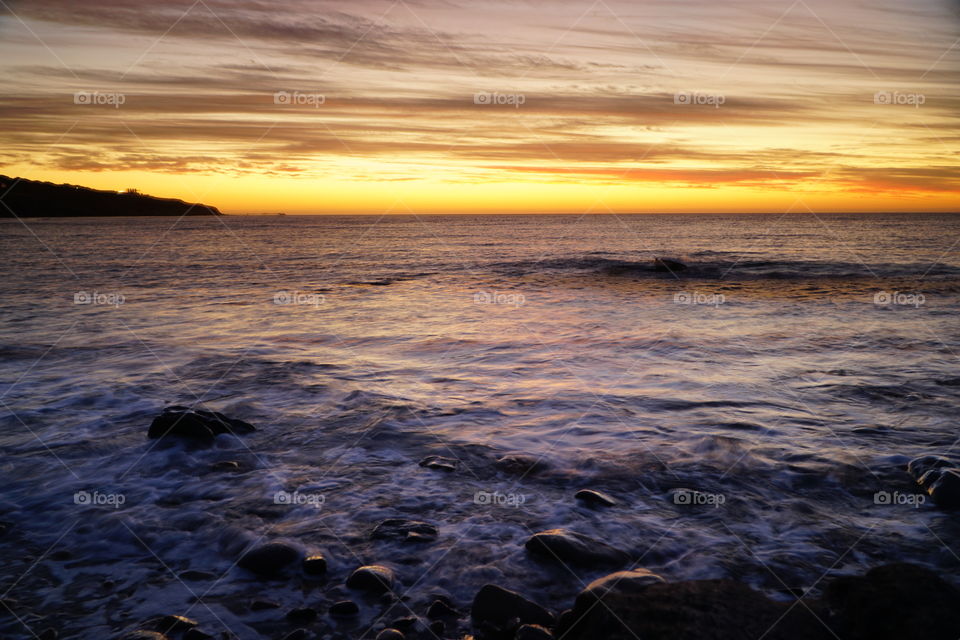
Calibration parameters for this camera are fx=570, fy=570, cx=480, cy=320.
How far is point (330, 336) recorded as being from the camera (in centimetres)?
1474

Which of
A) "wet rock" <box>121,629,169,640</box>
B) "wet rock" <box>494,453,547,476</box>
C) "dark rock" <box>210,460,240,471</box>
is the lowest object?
"wet rock" <box>121,629,169,640</box>

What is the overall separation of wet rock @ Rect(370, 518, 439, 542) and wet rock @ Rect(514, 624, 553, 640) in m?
1.54

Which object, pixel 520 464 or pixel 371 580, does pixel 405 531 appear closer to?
pixel 371 580

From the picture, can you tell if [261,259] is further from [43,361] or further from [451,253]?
[43,361]

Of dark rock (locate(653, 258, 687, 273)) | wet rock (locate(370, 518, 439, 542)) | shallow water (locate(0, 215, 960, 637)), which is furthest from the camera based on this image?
dark rock (locate(653, 258, 687, 273))

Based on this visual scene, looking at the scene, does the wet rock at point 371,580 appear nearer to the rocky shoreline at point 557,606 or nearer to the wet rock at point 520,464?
the rocky shoreline at point 557,606

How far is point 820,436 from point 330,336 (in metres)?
11.1

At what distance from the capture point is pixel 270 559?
457 centimetres

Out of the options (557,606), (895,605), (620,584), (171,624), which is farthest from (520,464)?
(171,624)

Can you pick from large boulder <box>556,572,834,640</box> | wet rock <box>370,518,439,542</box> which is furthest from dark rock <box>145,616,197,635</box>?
large boulder <box>556,572,834,640</box>

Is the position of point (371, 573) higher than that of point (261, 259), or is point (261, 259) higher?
point (261, 259)

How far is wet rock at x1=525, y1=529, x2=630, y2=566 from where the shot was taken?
461cm

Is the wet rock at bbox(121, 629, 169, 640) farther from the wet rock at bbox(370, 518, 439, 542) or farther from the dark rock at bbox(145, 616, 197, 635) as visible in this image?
the wet rock at bbox(370, 518, 439, 542)

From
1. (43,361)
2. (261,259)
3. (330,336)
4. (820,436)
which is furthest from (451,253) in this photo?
(820,436)
